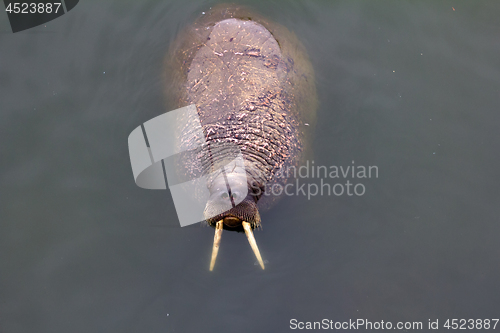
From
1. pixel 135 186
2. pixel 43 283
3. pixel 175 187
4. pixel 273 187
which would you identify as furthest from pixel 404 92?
pixel 43 283

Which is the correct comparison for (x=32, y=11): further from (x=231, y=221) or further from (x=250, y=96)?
(x=231, y=221)

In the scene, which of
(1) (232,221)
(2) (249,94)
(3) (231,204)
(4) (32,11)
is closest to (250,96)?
(2) (249,94)

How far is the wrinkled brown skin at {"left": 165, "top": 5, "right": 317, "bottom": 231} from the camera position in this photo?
241 inches

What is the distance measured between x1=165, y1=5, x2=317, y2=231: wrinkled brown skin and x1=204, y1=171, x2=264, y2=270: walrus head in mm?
193

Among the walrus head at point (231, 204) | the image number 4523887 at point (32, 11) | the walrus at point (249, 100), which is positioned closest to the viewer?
the walrus head at point (231, 204)

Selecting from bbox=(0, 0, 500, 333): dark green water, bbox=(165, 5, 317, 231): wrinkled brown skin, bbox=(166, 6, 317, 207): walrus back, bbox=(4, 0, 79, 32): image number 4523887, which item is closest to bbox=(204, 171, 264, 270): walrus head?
bbox=(165, 5, 317, 231): wrinkled brown skin

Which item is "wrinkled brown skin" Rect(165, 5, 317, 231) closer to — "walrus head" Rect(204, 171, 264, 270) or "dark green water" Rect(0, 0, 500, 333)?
"walrus head" Rect(204, 171, 264, 270)

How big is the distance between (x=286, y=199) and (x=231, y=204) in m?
1.59

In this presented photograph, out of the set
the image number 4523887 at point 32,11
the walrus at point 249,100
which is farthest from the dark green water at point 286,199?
the walrus at point 249,100

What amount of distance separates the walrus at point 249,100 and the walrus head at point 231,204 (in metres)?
0.08

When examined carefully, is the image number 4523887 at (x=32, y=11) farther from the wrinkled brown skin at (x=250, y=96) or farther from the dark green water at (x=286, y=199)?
the wrinkled brown skin at (x=250, y=96)

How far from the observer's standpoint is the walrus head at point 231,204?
204 inches

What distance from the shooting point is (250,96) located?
6.14 metres

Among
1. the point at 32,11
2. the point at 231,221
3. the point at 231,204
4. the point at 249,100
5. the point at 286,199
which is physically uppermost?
the point at 32,11
